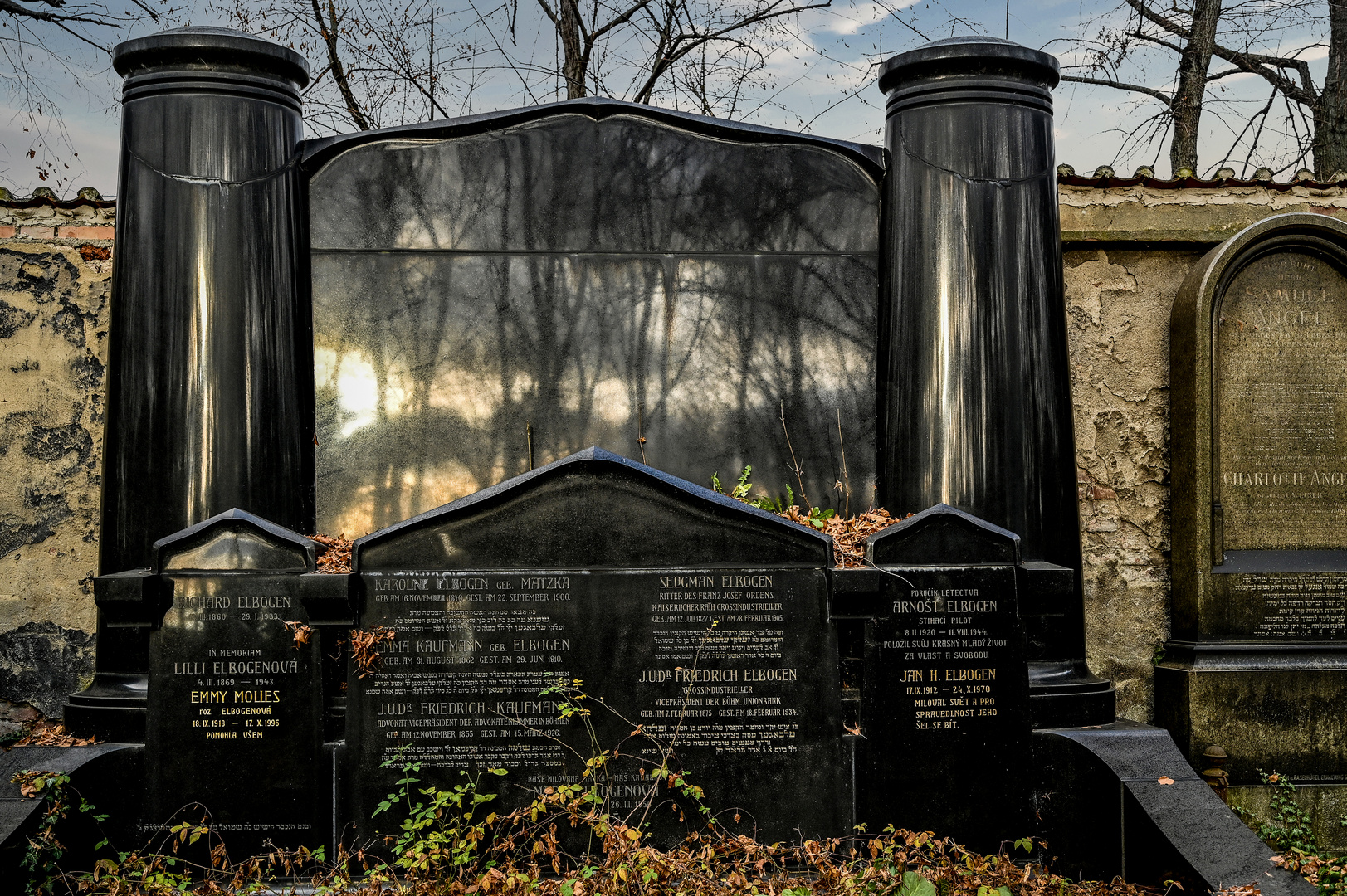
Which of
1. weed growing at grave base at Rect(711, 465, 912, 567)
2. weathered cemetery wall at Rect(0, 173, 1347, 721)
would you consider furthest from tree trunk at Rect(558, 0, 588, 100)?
weed growing at grave base at Rect(711, 465, 912, 567)

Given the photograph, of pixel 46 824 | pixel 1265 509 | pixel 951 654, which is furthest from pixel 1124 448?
pixel 46 824

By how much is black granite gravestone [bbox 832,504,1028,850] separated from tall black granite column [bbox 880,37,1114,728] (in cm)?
105

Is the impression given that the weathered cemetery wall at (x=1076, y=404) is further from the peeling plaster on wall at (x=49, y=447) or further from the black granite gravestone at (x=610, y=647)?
the black granite gravestone at (x=610, y=647)

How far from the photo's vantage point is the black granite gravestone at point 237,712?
3.85 m

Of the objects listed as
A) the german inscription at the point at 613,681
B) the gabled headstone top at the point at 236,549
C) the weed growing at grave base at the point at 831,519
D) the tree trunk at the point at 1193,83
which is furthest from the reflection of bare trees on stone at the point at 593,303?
the tree trunk at the point at 1193,83

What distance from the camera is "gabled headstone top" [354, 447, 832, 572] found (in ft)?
13.1

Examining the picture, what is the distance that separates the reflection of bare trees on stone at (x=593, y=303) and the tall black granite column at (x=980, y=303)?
374mm

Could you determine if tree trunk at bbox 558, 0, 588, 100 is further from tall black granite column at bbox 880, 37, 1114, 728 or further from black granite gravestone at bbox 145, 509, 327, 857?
black granite gravestone at bbox 145, 509, 327, 857

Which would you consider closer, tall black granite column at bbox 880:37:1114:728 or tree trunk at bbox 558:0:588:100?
tall black granite column at bbox 880:37:1114:728

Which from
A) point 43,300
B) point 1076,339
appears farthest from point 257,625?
point 1076,339

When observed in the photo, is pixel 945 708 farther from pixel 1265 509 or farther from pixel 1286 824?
pixel 1265 509

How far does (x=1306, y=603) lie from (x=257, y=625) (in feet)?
17.8

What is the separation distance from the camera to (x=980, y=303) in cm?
511

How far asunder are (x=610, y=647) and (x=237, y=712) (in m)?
1.45
